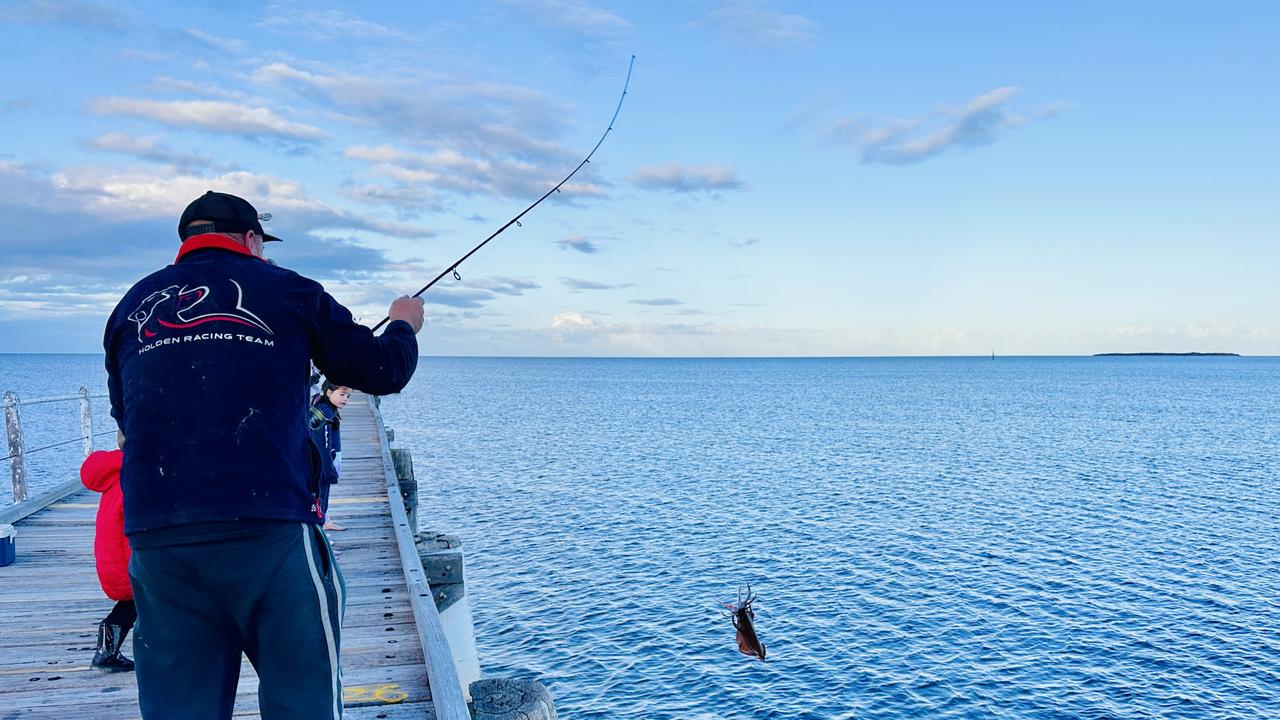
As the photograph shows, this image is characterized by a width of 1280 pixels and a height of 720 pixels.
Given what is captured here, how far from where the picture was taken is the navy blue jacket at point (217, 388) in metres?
2.60

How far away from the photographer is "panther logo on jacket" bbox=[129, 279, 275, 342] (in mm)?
2648

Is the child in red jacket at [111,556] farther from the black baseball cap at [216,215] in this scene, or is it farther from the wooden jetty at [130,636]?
the black baseball cap at [216,215]

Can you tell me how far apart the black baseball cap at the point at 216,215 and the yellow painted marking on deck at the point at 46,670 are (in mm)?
4189

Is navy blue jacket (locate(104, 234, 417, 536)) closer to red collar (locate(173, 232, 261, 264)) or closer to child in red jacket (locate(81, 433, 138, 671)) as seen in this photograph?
red collar (locate(173, 232, 261, 264))

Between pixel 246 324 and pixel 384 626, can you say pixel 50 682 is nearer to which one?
pixel 384 626

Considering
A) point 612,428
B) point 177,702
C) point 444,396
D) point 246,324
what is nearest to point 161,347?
point 246,324

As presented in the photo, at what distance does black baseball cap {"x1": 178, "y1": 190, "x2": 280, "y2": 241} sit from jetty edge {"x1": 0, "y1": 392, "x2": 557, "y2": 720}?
2.73 meters

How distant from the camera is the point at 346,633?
244 inches

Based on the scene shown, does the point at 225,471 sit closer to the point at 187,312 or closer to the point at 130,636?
the point at 187,312

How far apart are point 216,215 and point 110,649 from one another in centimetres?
403

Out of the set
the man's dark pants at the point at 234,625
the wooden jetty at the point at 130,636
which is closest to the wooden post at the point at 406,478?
the wooden jetty at the point at 130,636

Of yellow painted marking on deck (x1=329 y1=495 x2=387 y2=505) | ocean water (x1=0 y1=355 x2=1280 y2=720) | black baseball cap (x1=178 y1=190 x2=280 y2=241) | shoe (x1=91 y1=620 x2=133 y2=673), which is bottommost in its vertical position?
ocean water (x1=0 y1=355 x2=1280 y2=720)

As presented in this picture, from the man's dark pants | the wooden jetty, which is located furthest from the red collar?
the wooden jetty

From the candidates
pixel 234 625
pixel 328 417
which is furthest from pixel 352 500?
pixel 234 625
